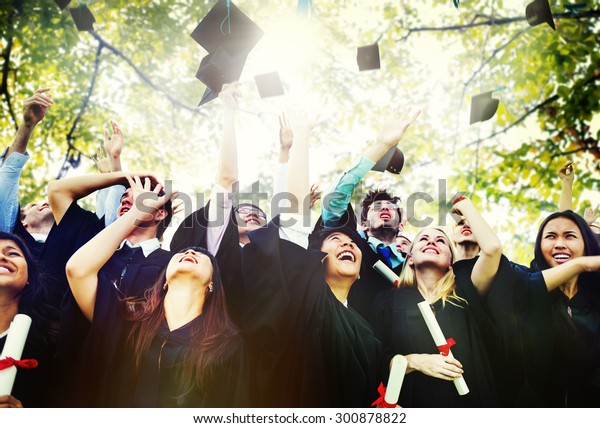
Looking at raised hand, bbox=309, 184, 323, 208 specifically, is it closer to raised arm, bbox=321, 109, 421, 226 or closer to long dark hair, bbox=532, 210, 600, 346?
raised arm, bbox=321, 109, 421, 226

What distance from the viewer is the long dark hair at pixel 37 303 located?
7.88 ft

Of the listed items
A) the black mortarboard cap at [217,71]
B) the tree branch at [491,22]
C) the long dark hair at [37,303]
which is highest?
the tree branch at [491,22]

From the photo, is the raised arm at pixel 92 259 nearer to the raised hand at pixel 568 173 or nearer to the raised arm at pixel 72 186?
the raised arm at pixel 72 186

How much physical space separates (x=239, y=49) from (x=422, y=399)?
2.00 meters

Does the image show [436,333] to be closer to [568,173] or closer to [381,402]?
[381,402]

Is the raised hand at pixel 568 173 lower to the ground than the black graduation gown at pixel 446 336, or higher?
higher

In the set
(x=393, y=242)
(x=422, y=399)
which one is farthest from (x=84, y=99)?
(x=422, y=399)

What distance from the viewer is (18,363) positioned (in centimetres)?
228

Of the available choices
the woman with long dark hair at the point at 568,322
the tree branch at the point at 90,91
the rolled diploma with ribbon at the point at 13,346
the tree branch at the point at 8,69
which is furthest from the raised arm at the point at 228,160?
the tree branch at the point at 8,69

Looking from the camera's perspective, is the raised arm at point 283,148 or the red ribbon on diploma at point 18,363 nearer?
the red ribbon on diploma at point 18,363

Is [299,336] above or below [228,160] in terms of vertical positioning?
below

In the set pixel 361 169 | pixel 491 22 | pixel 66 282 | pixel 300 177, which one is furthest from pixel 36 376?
pixel 491 22

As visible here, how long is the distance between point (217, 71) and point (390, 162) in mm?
1013

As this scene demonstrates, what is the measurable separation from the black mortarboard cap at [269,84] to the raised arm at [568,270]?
1.67 meters
